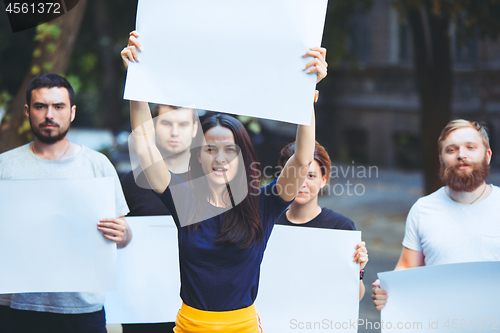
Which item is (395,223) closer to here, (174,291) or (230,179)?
(174,291)

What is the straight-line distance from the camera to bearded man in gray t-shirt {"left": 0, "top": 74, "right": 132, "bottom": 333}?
101 inches

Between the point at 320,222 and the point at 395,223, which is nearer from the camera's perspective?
the point at 320,222

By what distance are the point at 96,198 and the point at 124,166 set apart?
30.7 feet

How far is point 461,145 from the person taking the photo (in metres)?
2.57

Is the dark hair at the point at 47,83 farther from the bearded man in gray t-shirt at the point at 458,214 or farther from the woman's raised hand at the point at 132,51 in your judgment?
the bearded man in gray t-shirt at the point at 458,214

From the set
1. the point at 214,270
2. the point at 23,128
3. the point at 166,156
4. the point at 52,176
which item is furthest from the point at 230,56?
the point at 23,128

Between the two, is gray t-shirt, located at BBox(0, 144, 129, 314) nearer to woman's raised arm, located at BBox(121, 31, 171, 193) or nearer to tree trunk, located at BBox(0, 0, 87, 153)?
woman's raised arm, located at BBox(121, 31, 171, 193)

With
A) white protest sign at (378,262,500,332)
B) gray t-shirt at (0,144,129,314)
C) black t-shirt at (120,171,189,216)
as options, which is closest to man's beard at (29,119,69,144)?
gray t-shirt at (0,144,129,314)

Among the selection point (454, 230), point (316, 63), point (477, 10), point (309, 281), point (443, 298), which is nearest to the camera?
point (316, 63)

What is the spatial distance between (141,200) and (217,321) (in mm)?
1136

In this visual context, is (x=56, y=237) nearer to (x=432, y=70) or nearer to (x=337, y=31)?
(x=432, y=70)

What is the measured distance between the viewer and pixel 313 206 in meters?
2.79

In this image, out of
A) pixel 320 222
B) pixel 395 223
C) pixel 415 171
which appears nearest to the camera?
pixel 320 222

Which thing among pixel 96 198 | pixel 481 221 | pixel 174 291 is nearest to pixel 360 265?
pixel 481 221
